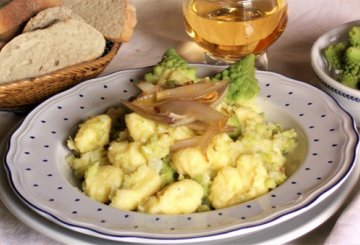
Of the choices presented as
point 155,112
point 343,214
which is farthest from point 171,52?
point 343,214

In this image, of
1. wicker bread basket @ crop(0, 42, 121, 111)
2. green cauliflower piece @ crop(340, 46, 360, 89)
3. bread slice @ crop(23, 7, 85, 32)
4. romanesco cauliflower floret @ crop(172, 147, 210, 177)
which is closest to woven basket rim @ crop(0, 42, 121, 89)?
wicker bread basket @ crop(0, 42, 121, 111)

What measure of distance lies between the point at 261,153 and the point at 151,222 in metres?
0.22

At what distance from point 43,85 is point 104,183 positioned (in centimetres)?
32

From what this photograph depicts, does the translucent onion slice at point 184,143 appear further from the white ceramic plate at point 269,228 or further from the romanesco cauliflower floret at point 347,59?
the romanesco cauliflower floret at point 347,59

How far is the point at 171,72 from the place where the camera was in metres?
1.12

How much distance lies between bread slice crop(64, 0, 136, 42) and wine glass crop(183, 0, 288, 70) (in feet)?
0.43

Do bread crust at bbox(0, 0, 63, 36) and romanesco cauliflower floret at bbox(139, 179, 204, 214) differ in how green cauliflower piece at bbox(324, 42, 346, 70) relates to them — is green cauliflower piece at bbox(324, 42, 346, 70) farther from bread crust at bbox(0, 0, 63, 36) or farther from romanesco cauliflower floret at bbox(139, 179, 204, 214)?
bread crust at bbox(0, 0, 63, 36)

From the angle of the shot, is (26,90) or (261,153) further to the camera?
(26,90)

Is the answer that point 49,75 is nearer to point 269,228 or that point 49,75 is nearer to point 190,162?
point 190,162

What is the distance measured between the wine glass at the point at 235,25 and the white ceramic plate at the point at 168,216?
0.09m

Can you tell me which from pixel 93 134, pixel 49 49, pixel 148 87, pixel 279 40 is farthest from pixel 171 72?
pixel 279 40

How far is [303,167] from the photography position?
38.0 inches

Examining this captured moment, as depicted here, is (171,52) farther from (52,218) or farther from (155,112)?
(52,218)

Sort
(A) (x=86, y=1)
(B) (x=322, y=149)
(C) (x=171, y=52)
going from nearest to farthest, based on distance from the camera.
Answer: (B) (x=322, y=149) < (C) (x=171, y=52) < (A) (x=86, y=1)
